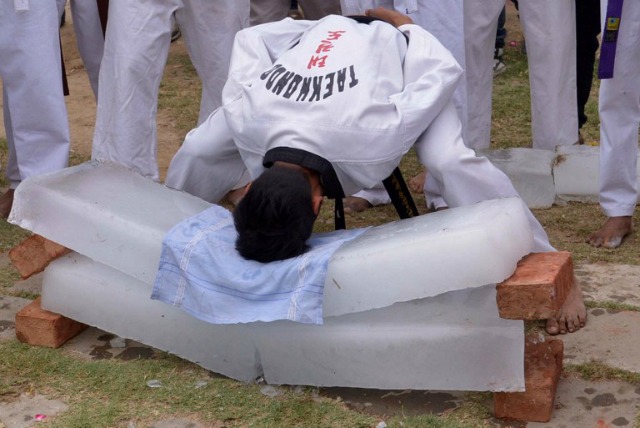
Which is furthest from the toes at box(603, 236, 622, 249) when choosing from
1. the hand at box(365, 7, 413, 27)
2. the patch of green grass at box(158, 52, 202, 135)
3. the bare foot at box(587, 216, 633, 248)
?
the patch of green grass at box(158, 52, 202, 135)

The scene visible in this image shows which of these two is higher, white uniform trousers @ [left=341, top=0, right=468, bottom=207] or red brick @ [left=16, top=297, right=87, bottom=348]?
white uniform trousers @ [left=341, top=0, right=468, bottom=207]

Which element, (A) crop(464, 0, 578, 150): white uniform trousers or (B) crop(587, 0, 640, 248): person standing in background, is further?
(A) crop(464, 0, 578, 150): white uniform trousers

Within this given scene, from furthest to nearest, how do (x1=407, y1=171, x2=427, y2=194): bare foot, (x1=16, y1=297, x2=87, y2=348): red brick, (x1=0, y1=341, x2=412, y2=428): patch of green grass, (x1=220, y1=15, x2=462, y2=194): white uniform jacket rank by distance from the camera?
(x1=407, y1=171, x2=427, y2=194): bare foot, (x1=16, y1=297, x2=87, y2=348): red brick, (x1=220, y1=15, x2=462, y2=194): white uniform jacket, (x1=0, y1=341, x2=412, y2=428): patch of green grass

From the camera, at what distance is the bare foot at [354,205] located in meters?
4.22

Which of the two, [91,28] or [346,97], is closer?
[346,97]

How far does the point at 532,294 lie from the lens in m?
2.47

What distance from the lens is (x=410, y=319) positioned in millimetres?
2676

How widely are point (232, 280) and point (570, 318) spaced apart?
1035 millimetres

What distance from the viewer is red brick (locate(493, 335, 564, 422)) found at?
A: 2.62 m

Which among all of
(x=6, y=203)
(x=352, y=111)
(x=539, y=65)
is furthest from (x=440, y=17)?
(x=6, y=203)

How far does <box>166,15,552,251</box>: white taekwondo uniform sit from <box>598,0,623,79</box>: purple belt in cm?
81

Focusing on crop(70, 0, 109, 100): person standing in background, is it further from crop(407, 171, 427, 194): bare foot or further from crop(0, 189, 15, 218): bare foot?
crop(407, 171, 427, 194): bare foot

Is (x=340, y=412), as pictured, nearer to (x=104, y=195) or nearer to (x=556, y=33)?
(x=104, y=195)

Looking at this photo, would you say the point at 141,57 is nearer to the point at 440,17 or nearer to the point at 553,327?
the point at 440,17
